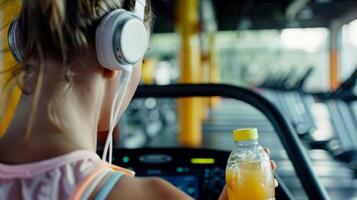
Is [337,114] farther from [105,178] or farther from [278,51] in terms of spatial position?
[278,51]

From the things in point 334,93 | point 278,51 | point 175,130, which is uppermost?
point 278,51

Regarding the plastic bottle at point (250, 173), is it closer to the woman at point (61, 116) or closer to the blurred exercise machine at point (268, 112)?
the woman at point (61, 116)

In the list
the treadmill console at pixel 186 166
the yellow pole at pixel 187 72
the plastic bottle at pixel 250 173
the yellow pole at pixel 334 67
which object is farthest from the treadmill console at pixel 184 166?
the yellow pole at pixel 334 67

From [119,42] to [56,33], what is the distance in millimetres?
105

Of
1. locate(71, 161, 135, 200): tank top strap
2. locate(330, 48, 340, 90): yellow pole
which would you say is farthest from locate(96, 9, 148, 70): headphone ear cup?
locate(330, 48, 340, 90): yellow pole

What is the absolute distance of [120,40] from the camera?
0.79 m

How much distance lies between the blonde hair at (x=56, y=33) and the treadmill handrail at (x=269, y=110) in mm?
744

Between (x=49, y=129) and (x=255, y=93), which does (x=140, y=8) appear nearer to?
(x=49, y=129)

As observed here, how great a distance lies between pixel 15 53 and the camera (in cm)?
89

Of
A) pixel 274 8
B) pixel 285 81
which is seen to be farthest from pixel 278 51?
pixel 285 81

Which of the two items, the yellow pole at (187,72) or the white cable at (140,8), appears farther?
the yellow pole at (187,72)

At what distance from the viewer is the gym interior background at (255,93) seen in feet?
4.65

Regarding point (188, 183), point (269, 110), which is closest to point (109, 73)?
point (188, 183)

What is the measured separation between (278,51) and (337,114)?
1277 centimetres
